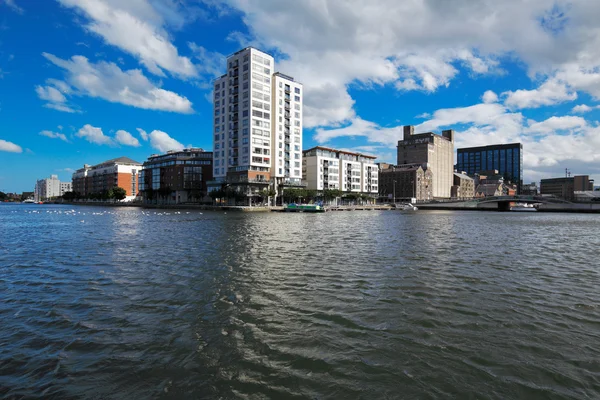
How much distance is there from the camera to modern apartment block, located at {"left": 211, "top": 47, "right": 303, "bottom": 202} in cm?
11838

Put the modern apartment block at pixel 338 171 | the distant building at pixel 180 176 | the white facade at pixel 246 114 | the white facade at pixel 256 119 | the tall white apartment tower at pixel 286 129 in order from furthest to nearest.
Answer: the distant building at pixel 180 176
the modern apartment block at pixel 338 171
the tall white apartment tower at pixel 286 129
the white facade at pixel 256 119
the white facade at pixel 246 114

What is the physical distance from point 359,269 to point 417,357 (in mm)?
9847

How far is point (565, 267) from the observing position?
19078mm

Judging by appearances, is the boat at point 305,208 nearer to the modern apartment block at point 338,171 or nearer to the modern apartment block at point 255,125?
Answer: the modern apartment block at point 255,125

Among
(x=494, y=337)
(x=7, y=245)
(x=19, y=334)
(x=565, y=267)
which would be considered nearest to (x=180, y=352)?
(x=19, y=334)

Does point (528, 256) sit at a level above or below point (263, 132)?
below

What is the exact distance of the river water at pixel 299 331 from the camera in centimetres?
678

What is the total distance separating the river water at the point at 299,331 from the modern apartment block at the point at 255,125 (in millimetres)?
102295

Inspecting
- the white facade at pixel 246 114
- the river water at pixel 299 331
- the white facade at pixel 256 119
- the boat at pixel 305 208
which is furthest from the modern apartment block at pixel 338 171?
the river water at pixel 299 331

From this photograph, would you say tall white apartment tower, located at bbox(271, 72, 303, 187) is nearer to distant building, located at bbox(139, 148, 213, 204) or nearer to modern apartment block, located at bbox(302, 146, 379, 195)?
modern apartment block, located at bbox(302, 146, 379, 195)

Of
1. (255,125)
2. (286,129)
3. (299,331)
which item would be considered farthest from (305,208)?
(299,331)

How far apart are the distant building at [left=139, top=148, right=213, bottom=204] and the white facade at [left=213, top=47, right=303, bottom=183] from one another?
24441 millimetres

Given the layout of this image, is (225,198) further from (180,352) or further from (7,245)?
(180,352)

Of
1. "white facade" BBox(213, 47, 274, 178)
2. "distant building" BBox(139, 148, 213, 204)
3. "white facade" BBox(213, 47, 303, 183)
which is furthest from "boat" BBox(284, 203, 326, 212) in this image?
"distant building" BBox(139, 148, 213, 204)
